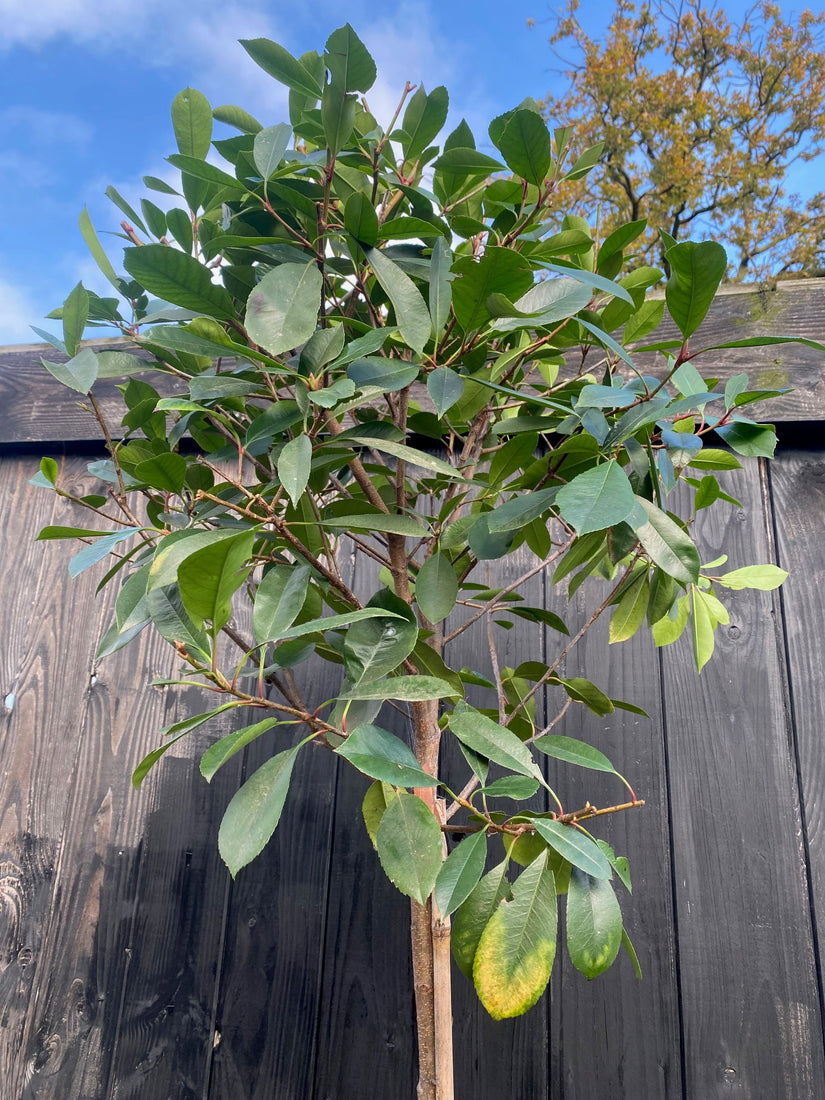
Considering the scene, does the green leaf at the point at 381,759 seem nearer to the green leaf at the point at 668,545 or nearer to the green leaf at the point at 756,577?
the green leaf at the point at 668,545

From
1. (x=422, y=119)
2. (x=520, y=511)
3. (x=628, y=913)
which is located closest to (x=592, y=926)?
(x=520, y=511)

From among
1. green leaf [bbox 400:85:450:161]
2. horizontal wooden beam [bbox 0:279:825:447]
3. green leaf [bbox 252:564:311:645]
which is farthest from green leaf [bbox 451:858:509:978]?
horizontal wooden beam [bbox 0:279:825:447]

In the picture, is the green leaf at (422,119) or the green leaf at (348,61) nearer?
the green leaf at (348,61)

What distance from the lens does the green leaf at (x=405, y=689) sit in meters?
0.48

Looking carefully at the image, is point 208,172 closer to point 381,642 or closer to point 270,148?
point 270,148

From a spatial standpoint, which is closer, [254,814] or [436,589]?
[254,814]

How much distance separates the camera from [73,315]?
0.60 metres

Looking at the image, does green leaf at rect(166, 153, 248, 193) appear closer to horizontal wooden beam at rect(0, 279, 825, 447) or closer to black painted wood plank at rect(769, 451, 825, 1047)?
horizontal wooden beam at rect(0, 279, 825, 447)

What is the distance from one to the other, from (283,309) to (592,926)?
18.4 inches

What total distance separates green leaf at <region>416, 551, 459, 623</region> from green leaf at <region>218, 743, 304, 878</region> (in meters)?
0.16

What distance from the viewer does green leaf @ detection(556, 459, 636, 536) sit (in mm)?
412

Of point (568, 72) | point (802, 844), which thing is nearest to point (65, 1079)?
point (802, 844)

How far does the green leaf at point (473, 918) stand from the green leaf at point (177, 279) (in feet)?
1.58

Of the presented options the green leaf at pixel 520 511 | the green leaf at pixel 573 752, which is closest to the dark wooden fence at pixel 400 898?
the green leaf at pixel 573 752
